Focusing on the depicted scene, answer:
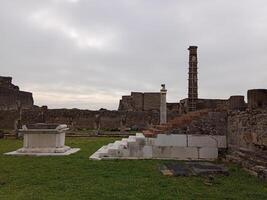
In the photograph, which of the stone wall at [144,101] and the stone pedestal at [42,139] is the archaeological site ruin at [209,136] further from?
the stone wall at [144,101]

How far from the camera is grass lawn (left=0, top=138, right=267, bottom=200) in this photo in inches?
252

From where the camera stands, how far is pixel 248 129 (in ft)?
34.8

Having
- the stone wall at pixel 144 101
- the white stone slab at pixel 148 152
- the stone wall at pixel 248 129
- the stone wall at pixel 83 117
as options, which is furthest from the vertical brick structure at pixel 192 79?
the stone wall at pixel 144 101

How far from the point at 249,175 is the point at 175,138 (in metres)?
4.02

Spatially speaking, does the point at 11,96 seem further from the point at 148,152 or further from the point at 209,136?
the point at 209,136

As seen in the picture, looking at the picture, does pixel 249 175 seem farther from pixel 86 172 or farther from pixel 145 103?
pixel 145 103

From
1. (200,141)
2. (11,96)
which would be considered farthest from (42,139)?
(11,96)

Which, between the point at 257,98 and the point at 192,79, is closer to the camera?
the point at 257,98

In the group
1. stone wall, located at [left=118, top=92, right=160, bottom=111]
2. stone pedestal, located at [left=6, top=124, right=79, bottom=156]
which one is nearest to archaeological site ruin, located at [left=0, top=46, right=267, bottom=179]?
stone pedestal, located at [left=6, top=124, right=79, bottom=156]

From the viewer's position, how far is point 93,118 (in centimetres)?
3428

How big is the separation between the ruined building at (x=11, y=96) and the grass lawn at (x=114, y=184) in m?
29.2

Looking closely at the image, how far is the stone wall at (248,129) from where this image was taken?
9469 mm

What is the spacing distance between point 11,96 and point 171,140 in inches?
1172

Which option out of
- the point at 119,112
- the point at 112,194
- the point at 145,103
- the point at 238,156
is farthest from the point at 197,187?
the point at 145,103
